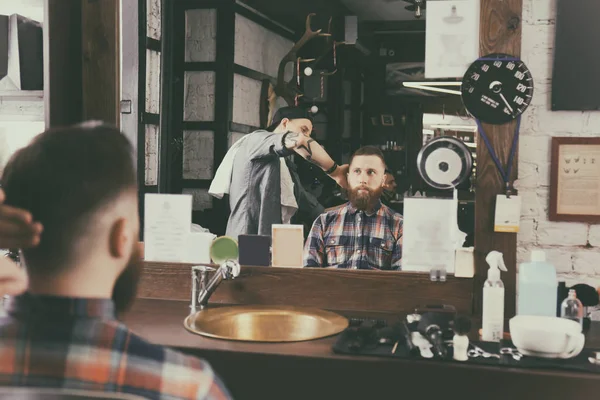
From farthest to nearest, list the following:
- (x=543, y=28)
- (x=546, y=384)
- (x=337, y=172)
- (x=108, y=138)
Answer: (x=337, y=172) < (x=543, y=28) < (x=546, y=384) < (x=108, y=138)

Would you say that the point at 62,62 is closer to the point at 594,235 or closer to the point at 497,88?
A: the point at 497,88

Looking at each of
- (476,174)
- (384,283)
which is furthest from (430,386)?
(476,174)

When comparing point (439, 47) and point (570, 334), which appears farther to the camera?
point (439, 47)

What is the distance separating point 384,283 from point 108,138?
140cm

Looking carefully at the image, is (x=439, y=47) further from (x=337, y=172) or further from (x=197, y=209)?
(x=197, y=209)

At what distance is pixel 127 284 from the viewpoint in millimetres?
1224

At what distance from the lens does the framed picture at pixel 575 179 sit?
218 cm

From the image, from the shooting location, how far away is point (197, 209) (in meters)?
2.53

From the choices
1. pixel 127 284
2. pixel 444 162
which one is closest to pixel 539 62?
pixel 444 162

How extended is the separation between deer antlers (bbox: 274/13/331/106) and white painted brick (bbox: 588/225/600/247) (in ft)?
3.83

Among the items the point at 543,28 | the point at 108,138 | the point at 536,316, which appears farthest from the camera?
the point at 543,28

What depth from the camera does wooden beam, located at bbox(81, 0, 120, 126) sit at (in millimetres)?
2590

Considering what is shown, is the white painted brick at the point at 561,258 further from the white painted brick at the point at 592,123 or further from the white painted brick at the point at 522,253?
the white painted brick at the point at 592,123

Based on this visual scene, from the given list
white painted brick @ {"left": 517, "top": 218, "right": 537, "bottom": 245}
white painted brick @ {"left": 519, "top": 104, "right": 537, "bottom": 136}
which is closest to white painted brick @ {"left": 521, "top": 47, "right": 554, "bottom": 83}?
white painted brick @ {"left": 519, "top": 104, "right": 537, "bottom": 136}
